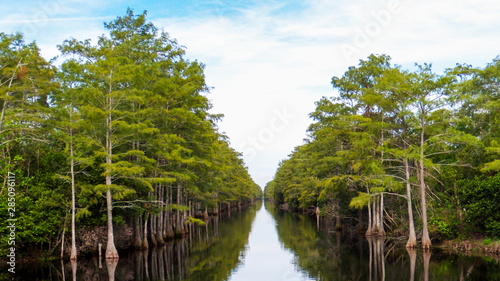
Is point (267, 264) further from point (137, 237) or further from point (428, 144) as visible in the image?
point (428, 144)

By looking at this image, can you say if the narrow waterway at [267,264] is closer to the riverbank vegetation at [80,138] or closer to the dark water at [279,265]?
the dark water at [279,265]

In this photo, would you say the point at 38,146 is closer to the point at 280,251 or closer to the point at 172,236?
the point at 172,236

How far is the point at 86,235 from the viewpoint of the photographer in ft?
84.4

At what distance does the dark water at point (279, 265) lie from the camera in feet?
60.1

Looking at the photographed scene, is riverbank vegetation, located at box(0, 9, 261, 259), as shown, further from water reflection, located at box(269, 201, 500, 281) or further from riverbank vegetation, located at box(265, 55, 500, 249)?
riverbank vegetation, located at box(265, 55, 500, 249)

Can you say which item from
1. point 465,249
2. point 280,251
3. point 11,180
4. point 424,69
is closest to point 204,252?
point 280,251

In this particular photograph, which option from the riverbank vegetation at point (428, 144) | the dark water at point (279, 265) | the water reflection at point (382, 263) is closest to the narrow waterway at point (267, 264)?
the dark water at point (279, 265)

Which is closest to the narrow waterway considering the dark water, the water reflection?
the dark water

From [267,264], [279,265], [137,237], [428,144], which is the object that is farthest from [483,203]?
[137,237]

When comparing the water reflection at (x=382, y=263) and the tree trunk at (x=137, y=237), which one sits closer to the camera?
the water reflection at (x=382, y=263)

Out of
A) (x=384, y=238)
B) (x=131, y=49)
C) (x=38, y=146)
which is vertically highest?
(x=131, y=49)

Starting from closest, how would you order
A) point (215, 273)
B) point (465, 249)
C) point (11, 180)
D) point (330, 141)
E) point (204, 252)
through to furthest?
point (215, 273) < point (11, 180) < point (465, 249) < point (204, 252) < point (330, 141)

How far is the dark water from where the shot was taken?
60.1 ft

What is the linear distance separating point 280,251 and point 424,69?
1633cm
